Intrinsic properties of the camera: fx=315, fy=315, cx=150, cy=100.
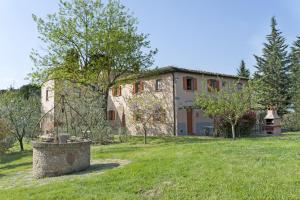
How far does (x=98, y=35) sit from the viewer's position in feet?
73.7

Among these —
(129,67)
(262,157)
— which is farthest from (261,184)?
(129,67)

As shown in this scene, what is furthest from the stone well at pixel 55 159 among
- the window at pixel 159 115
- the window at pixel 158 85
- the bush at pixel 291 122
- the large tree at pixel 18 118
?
the bush at pixel 291 122

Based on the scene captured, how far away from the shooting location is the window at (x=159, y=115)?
21039mm

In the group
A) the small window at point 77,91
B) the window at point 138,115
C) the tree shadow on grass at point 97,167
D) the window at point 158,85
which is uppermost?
the window at point 158,85

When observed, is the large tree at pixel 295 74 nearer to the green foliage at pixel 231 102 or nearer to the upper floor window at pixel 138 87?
the upper floor window at pixel 138 87

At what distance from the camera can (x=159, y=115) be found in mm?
22500

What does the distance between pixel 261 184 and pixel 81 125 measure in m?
15.4

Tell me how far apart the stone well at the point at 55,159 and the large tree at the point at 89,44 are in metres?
13.4

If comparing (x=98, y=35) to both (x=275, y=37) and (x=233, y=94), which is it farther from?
(x=275, y=37)

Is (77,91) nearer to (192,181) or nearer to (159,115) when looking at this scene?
(159,115)

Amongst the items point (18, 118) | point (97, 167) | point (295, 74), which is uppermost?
point (295, 74)

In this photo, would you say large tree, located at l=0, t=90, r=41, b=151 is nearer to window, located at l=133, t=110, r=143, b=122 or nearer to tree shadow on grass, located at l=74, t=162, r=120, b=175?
window, located at l=133, t=110, r=143, b=122

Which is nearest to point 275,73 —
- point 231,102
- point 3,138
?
point 231,102

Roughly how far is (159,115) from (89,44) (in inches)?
287
